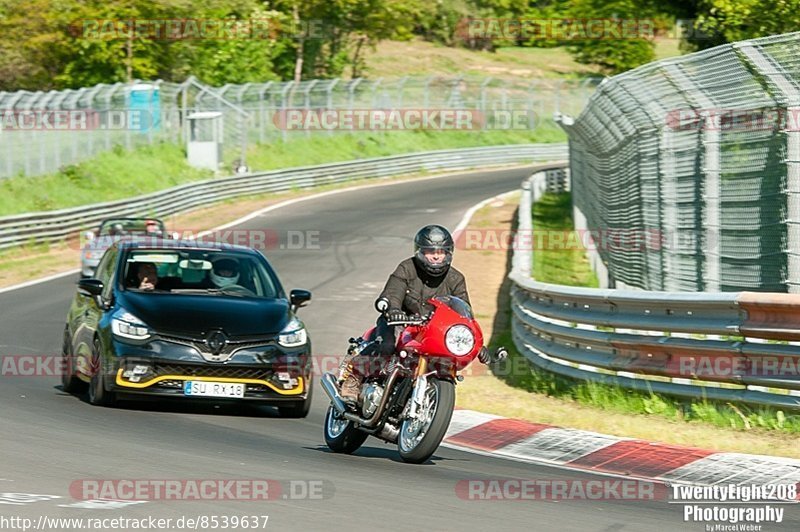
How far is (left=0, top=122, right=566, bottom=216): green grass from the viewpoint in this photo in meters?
37.2

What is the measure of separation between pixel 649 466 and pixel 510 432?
7.12ft

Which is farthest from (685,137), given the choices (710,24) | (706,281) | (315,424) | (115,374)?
(710,24)

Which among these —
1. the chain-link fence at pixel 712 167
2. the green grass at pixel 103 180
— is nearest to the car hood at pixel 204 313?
the chain-link fence at pixel 712 167

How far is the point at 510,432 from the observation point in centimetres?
1138

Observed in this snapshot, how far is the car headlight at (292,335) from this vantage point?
1220cm

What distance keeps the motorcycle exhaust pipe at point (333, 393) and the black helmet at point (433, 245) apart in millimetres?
1150

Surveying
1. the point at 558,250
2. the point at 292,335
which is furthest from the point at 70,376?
the point at 558,250

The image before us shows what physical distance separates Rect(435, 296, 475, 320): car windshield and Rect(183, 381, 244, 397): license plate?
3.19 metres

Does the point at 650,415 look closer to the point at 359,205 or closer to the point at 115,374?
the point at 115,374

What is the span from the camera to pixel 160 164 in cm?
4569

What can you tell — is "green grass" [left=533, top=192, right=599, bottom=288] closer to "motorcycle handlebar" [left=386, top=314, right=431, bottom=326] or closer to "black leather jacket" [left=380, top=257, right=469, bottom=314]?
"black leather jacket" [left=380, top=257, right=469, bottom=314]

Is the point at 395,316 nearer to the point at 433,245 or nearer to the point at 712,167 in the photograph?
the point at 433,245

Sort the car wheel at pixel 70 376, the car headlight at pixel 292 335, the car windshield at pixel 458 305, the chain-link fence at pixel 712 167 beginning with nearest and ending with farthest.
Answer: the car windshield at pixel 458 305, the chain-link fence at pixel 712 167, the car headlight at pixel 292 335, the car wheel at pixel 70 376

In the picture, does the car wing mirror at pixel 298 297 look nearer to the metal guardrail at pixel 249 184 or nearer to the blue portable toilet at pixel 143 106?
the metal guardrail at pixel 249 184
